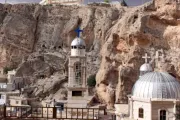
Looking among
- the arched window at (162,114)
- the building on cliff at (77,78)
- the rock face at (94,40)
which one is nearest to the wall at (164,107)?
the arched window at (162,114)

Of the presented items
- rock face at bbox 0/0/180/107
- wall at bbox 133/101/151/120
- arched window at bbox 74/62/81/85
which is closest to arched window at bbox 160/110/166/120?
wall at bbox 133/101/151/120

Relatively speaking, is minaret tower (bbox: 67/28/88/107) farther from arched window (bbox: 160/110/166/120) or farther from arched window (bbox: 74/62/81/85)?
arched window (bbox: 160/110/166/120)

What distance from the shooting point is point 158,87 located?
1834cm

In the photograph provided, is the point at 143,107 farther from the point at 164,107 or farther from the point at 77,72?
the point at 77,72

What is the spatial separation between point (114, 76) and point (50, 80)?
447 inches

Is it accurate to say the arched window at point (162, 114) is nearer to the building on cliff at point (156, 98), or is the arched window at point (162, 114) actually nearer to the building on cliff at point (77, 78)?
the building on cliff at point (156, 98)

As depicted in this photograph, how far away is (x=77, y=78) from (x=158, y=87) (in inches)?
395

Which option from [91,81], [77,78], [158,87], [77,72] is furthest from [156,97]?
[91,81]

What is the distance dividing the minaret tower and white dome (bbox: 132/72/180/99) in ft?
28.0

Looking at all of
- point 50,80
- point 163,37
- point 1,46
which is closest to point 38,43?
point 1,46

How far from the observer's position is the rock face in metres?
33.6

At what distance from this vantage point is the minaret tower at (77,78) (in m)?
26.8

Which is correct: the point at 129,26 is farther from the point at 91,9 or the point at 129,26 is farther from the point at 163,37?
the point at 91,9

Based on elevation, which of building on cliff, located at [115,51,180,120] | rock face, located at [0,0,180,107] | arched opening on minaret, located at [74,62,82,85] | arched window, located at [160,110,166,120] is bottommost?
arched window, located at [160,110,166,120]
